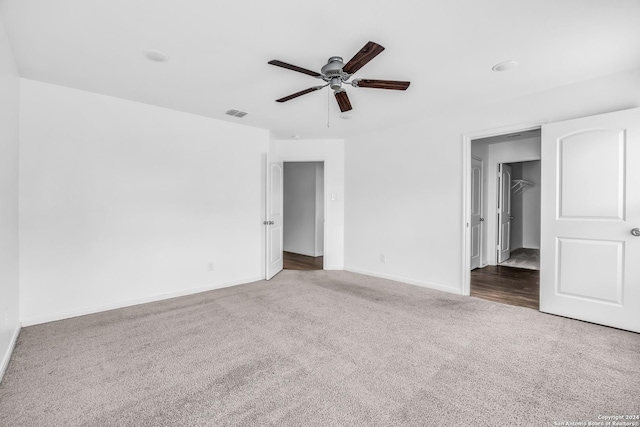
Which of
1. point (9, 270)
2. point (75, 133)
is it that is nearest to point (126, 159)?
point (75, 133)

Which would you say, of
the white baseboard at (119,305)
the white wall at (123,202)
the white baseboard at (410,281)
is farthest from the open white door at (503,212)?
the white baseboard at (119,305)

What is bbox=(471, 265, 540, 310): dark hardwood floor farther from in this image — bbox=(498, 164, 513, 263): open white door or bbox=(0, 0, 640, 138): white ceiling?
bbox=(0, 0, 640, 138): white ceiling

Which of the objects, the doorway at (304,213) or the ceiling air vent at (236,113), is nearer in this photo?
the ceiling air vent at (236,113)

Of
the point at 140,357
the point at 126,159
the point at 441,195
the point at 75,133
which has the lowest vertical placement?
the point at 140,357

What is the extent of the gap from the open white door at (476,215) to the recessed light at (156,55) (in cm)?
515

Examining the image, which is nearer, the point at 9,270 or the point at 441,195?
the point at 9,270

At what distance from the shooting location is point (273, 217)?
516 cm

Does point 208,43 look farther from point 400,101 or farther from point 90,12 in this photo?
point 400,101

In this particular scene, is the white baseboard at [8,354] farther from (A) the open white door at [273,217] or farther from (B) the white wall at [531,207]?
(B) the white wall at [531,207]

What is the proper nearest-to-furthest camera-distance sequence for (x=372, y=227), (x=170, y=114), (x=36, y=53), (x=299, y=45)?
(x=299, y=45), (x=36, y=53), (x=170, y=114), (x=372, y=227)

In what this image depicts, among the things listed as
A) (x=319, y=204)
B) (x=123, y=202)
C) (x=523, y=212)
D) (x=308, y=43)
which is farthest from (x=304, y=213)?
(x=523, y=212)

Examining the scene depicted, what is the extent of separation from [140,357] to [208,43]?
2544 millimetres

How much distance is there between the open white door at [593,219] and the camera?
2811 millimetres

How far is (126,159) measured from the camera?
3.59 metres
